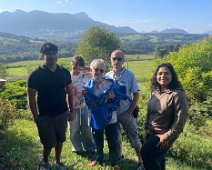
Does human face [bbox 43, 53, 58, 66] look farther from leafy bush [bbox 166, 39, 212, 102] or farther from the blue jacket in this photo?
leafy bush [bbox 166, 39, 212, 102]

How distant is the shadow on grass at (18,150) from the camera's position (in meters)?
5.82

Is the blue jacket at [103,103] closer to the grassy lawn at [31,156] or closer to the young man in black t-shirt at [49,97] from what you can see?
the young man in black t-shirt at [49,97]

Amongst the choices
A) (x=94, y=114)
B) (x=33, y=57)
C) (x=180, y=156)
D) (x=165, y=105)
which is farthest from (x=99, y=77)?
(x=33, y=57)

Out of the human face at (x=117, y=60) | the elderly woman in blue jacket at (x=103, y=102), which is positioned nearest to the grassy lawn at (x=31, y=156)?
the elderly woman in blue jacket at (x=103, y=102)

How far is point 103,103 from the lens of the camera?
18.0 feet

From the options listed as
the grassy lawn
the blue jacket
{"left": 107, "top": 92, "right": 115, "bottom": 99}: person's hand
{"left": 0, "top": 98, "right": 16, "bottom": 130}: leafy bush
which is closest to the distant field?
the grassy lawn

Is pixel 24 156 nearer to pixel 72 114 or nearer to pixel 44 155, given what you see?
pixel 44 155

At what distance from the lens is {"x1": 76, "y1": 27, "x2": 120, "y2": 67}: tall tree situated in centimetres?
4183

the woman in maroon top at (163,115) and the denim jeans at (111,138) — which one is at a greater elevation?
the woman in maroon top at (163,115)

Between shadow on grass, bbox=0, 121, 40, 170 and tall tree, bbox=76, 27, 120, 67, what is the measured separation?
34.0 m

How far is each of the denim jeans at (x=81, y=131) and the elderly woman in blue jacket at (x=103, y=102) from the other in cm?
88

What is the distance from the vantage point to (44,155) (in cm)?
549

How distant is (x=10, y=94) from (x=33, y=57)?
3821 inches

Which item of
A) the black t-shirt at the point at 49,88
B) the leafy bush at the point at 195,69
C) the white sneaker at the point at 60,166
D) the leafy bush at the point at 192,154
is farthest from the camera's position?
the leafy bush at the point at 195,69
